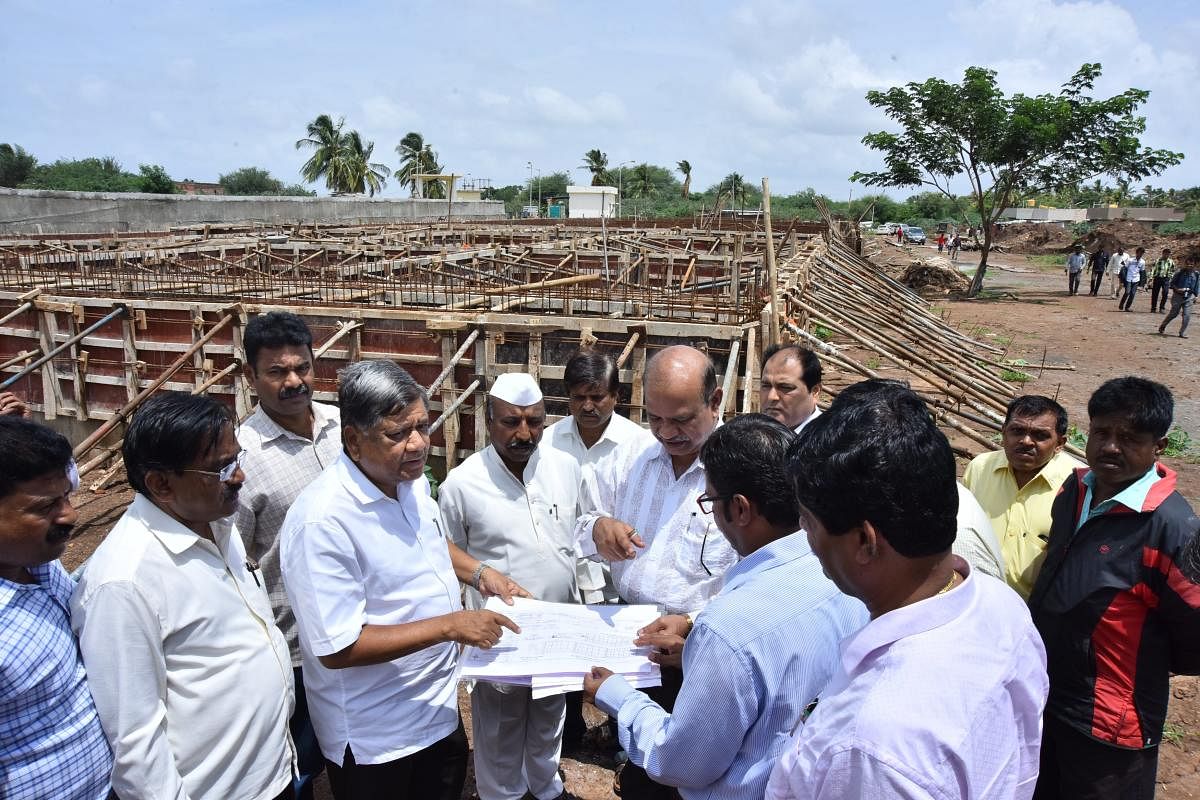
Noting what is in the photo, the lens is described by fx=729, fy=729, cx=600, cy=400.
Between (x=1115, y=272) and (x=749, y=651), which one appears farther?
(x=1115, y=272)

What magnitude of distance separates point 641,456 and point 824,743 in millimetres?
1860

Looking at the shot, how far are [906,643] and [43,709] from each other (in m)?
2.04

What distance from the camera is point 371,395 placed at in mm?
2420

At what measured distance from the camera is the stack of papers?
2299mm

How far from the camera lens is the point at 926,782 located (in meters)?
1.17

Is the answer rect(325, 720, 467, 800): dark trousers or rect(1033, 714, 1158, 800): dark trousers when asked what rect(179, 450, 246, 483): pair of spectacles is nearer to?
rect(325, 720, 467, 800): dark trousers

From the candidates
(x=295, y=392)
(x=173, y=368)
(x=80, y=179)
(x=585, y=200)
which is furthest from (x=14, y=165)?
(x=295, y=392)

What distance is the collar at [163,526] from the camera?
2100mm

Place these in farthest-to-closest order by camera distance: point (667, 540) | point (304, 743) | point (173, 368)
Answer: point (173, 368) → point (304, 743) → point (667, 540)

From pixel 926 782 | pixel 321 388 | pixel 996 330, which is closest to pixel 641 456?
pixel 926 782

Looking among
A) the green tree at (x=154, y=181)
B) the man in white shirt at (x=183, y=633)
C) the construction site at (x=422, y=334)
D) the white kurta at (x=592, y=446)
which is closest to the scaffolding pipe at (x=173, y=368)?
the construction site at (x=422, y=334)

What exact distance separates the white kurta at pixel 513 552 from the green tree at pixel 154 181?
1697 inches

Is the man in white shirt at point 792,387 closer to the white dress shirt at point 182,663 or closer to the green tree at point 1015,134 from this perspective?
the white dress shirt at point 182,663

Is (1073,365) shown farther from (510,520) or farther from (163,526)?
(163,526)
